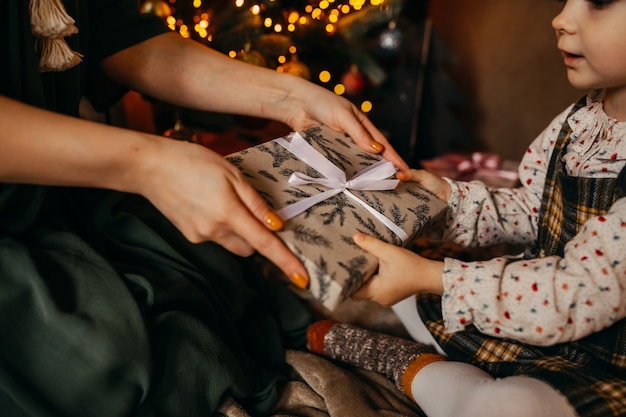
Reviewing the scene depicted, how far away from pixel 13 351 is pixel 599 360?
31.4 inches

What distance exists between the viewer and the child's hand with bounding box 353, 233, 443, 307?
2.35 ft

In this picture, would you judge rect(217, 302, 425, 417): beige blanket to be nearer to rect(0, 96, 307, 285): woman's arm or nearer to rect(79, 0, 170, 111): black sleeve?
rect(0, 96, 307, 285): woman's arm

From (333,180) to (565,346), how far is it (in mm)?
441

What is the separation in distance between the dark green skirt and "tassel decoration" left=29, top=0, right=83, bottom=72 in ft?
0.59

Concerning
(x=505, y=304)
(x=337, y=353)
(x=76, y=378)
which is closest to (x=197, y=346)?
(x=76, y=378)

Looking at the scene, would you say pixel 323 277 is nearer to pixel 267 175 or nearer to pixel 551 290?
pixel 267 175

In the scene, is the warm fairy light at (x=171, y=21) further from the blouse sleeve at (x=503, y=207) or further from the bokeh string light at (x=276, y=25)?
the blouse sleeve at (x=503, y=207)

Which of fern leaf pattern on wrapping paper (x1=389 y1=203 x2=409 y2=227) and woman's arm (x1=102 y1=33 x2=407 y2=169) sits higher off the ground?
woman's arm (x1=102 y1=33 x2=407 y2=169)

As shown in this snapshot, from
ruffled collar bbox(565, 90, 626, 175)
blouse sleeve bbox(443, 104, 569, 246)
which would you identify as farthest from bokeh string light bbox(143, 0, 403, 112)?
ruffled collar bbox(565, 90, 626, 175)

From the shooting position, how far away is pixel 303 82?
0.99 meters

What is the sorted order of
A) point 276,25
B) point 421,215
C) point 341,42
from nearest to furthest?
point 421,215 → point 276,25 → point 341,42

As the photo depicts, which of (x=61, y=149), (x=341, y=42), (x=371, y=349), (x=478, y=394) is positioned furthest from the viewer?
(x=341, y=42)

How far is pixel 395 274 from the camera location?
0.73 meters

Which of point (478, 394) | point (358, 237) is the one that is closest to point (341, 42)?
point (358, 237)
